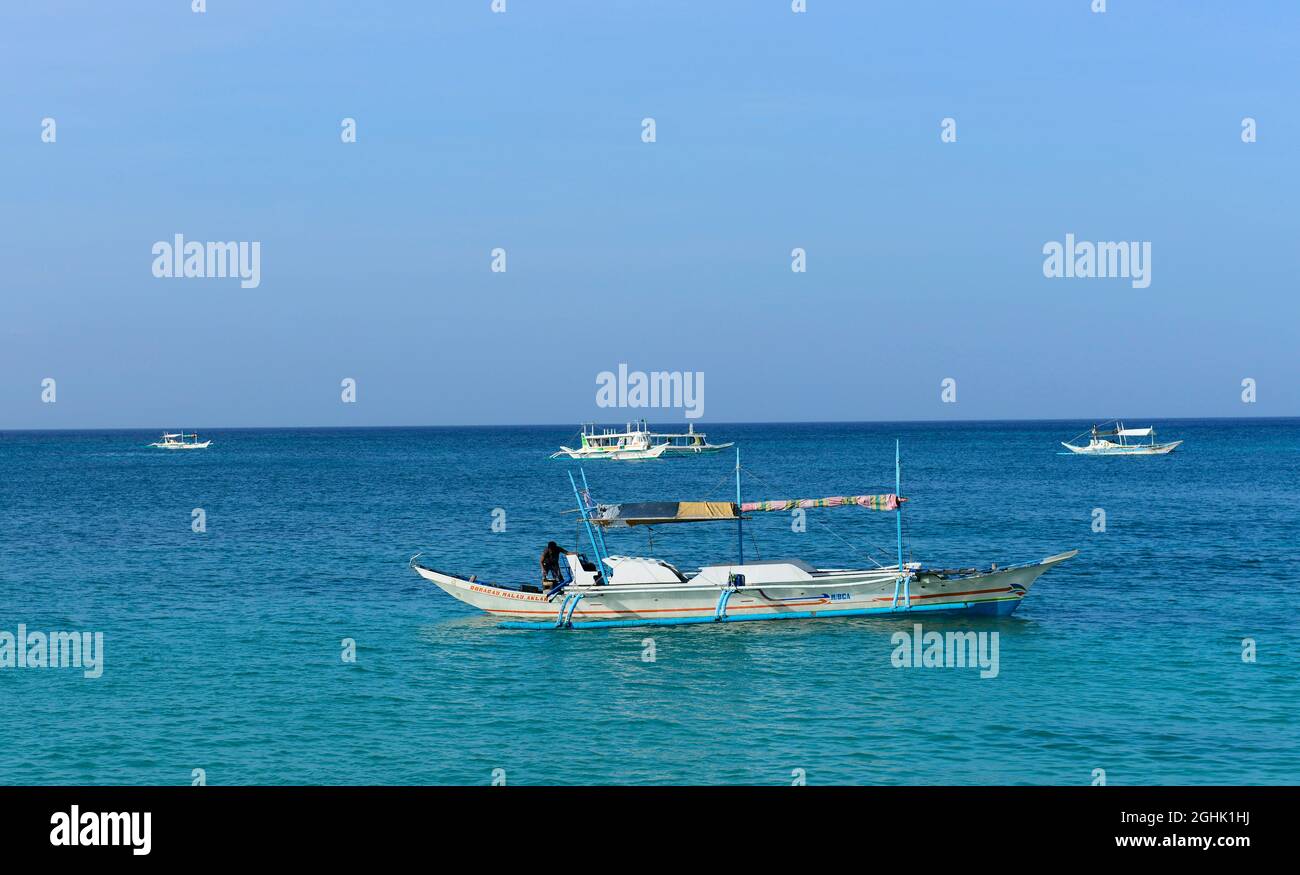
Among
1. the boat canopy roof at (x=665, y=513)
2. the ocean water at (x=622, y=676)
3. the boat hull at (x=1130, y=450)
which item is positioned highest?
the boat hull at (x=1130, y=450)

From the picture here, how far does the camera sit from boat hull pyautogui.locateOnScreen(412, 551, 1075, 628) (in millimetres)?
36094

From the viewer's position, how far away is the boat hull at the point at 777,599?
3609 cm

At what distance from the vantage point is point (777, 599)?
3625 cm

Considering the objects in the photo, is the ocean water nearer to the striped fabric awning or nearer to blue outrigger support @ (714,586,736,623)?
blue outrigger support @ (714,586,736,623)

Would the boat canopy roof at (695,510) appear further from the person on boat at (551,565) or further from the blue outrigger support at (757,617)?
the blue outrigger support at (757,617)

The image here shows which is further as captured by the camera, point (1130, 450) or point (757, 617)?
point (1130, 450)

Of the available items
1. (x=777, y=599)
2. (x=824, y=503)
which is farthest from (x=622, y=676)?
(x=824, y=503)
